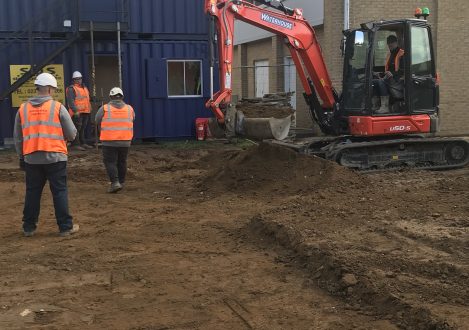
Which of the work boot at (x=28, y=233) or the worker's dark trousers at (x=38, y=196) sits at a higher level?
the worker's dark trousers at (x=38, y=196)

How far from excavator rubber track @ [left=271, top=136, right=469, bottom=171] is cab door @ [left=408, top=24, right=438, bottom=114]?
71cm

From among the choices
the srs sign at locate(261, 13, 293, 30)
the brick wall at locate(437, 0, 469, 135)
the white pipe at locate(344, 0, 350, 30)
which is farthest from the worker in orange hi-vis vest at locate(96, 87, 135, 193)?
the brick wall at locate(437, 0, 469, 135)

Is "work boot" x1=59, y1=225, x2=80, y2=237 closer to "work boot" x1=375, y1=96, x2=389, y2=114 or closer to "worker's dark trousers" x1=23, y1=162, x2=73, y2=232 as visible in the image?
"worker's dark trousers" x1=23, y1=162, x2=73, y2=232

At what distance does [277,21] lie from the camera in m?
11.0

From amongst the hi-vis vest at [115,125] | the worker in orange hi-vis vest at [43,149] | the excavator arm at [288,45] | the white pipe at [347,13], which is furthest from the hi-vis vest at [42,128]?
the white pipe at [347,13]

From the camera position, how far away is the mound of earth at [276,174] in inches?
359

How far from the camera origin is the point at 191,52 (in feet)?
54.9

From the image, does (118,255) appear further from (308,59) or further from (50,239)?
(308,59)

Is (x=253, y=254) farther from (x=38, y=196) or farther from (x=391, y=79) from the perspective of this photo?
(x=391, y=79)

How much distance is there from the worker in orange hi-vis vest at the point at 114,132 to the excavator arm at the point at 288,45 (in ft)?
5.12

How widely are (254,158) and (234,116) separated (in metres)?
0.96

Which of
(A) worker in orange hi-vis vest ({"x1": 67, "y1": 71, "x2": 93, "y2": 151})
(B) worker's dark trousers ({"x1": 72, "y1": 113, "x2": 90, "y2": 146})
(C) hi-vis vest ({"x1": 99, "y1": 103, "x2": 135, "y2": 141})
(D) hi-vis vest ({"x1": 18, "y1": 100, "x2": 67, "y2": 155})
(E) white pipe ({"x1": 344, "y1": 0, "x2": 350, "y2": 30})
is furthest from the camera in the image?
(E) white pipe ({"x1": 344, "y1": 0, "x2": 350, "y2": 30})

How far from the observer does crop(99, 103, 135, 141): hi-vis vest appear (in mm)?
9680

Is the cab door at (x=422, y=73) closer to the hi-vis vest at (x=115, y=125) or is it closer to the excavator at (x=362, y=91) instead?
the excavator at (x=362, y=91)
